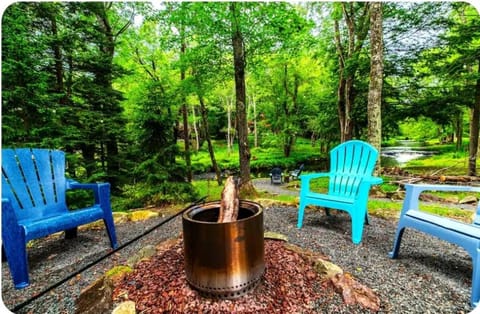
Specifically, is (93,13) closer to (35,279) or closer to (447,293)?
(35,279)

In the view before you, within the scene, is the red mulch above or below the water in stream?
above

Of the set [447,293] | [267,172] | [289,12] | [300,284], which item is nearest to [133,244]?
[300,284]

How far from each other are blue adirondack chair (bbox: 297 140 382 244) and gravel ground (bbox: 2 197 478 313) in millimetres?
232

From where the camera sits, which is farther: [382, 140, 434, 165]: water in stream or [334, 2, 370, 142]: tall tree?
[382, 140, 434, 165]: water in stream

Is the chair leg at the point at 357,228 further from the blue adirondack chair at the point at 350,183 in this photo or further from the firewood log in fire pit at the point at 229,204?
the firewood log in fire pit at the point at 229,204

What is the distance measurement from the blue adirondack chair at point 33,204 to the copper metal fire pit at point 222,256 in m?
1.17

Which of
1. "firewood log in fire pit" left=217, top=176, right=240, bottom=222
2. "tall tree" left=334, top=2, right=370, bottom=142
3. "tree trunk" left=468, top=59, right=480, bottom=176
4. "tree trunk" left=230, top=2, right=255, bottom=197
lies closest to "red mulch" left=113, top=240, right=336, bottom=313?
"firewood log in fire pit" left=217, top=176, right=240, bottom=222

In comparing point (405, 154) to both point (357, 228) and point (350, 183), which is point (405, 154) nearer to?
point (350, 183)

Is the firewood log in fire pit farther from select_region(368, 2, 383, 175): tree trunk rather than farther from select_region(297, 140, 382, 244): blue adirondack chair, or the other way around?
select_region(368, 2, 383, 175): tree trunk

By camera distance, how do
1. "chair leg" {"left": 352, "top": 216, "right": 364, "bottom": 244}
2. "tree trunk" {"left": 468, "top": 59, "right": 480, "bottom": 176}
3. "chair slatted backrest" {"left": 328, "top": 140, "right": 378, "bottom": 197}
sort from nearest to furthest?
"chair leg" {"left": 352, "top": 216, "right": 364, "bottom": 244}
"chair slatted backrest" {"left": 328, "top": 140, "right": 378, "bottom": 197}
"tree trunk" {"left": 468, "top": 59, "right": 480, "bottom": 176}

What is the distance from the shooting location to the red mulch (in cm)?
117

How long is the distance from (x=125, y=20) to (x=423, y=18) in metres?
7.80

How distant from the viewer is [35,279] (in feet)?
5.24

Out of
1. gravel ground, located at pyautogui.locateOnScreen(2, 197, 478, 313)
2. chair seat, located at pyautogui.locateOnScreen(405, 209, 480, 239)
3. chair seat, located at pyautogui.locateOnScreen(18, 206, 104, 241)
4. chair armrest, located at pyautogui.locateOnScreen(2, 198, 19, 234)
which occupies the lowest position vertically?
gravel ground, located at pyautogui.locateOnScreen(2, 197, 478, 313)
